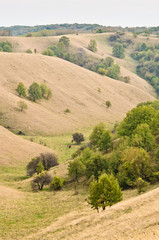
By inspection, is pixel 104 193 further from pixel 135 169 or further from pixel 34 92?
pixel 34 92

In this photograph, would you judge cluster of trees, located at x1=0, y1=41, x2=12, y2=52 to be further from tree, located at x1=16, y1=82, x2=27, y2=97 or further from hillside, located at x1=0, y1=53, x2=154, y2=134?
tree, located at x1=16, y1=82, x2=27, y2=97

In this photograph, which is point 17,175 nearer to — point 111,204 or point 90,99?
point 111,204

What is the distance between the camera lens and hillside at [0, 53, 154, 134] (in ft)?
301

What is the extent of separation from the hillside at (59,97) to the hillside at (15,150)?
14717 mm

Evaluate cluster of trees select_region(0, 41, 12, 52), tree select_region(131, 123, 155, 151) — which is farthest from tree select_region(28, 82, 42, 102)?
cluster of trees select_region(0, 41, 12, 52)

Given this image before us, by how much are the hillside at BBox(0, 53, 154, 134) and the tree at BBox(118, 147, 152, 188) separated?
171ft

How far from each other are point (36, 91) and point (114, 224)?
88388mm

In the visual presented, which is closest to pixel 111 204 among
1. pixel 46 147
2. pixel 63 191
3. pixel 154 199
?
pixel 154 199

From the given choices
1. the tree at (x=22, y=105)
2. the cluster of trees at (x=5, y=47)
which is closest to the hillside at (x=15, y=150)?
the tree at (x=22, y=105)

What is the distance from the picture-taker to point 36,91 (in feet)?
348

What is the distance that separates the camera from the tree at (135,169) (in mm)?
38125

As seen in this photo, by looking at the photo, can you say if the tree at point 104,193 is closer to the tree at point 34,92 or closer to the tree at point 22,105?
the tree at point 22,105

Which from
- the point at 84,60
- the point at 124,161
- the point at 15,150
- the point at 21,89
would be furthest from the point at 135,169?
the point at 84,60

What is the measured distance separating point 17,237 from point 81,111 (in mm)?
88471
